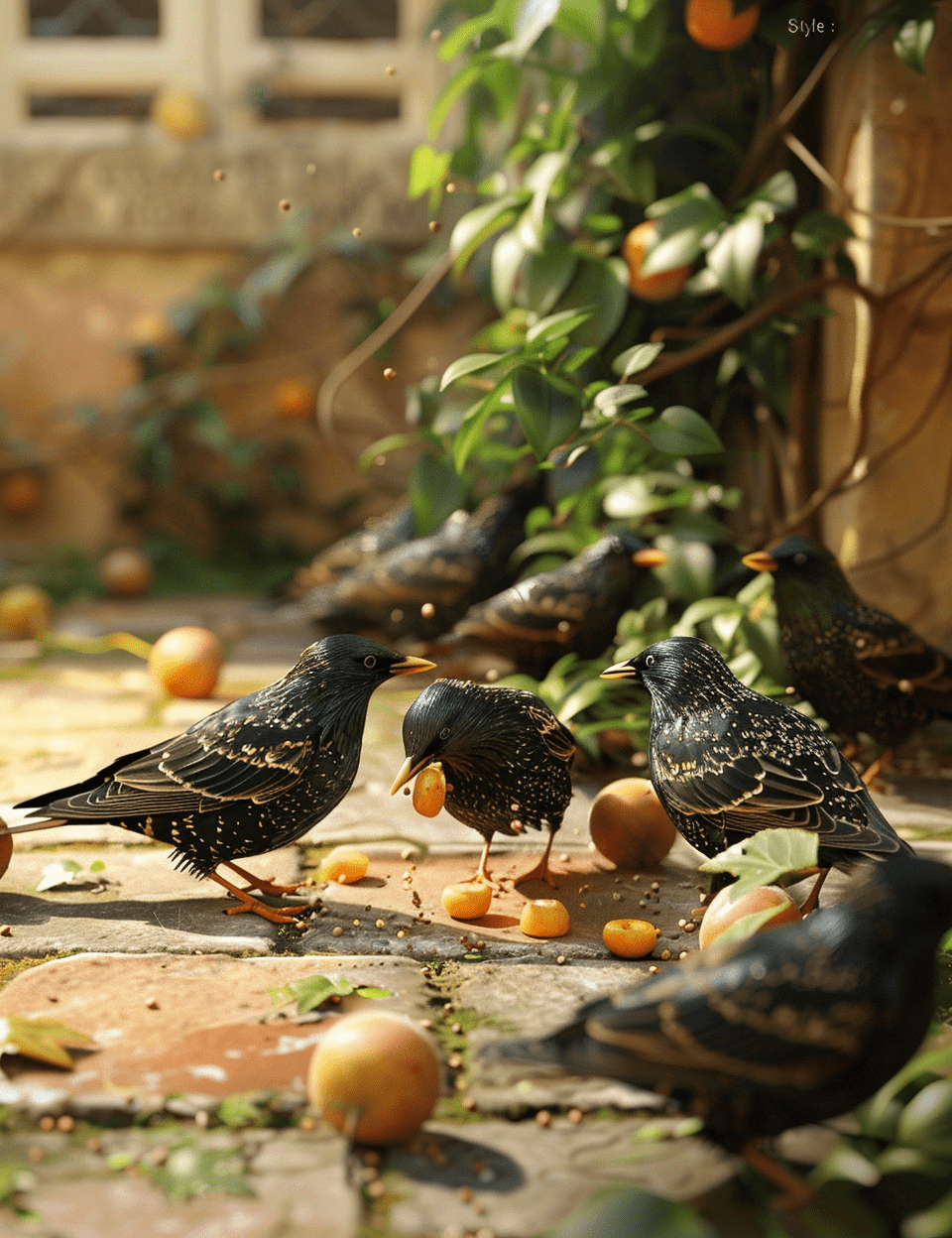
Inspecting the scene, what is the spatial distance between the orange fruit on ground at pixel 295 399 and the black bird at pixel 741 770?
4681 millimetres

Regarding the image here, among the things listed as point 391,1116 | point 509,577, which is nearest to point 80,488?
point 509,577

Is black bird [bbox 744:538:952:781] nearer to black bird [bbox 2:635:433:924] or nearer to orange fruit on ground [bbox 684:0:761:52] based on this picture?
black bird [bbox 2:635:433:924]

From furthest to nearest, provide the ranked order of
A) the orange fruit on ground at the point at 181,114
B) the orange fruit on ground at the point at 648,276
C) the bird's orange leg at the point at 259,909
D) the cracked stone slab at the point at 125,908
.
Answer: the orange fruit on ground at the point at 181,114 → the orange fruit on ground at the point at 648,276 → the bird's orange leg at the point at 259,909 → the cracked stone slab at the point at 125,908

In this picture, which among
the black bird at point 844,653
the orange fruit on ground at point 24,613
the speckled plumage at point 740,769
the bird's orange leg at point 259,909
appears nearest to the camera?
the speckled plumage at point 740,769


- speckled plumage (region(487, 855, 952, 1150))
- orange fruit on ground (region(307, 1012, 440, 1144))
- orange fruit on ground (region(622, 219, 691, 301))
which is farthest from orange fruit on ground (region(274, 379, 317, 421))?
speckled plumage (region(487, 855, 952, 1150))

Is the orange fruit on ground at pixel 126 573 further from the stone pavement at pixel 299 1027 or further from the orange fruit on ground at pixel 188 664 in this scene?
the stone pavement at pixel 299 1027

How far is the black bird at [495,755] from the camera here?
2443 millimetres

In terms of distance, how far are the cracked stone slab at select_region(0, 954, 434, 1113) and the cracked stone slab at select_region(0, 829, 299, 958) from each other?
130mm

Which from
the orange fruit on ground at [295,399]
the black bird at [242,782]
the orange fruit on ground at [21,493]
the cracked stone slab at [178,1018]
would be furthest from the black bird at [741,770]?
the orange fruit on ground at [21,493]

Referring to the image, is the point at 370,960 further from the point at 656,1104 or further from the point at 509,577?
the point at 509,577

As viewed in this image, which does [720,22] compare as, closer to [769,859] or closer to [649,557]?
[649,557]

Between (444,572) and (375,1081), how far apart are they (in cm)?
294

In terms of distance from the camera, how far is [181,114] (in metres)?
6.60

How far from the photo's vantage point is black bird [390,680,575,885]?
2443mm
